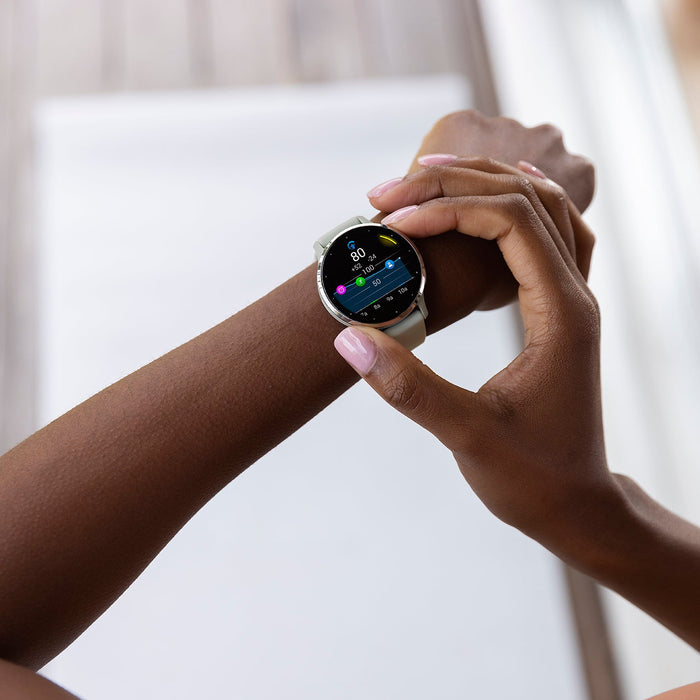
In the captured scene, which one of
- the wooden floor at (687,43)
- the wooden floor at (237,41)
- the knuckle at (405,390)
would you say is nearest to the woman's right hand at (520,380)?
the knuckle at (405,390)

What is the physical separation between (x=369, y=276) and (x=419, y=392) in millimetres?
182

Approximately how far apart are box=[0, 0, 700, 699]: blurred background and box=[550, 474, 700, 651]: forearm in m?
0.74

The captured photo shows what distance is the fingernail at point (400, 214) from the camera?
83 centimetres

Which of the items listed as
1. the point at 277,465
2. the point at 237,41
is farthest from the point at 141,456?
the point at 237,41

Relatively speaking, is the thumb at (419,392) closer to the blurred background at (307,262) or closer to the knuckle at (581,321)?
the knuckle at (581,321)

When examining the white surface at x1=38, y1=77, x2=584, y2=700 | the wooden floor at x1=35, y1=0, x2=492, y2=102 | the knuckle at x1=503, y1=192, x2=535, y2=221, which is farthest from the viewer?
the wooden floor at x1=35, y1=0, x2=492, y2=102

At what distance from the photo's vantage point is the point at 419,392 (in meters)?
0.68

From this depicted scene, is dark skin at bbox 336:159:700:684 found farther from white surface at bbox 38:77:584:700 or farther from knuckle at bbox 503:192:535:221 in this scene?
white surface at bbox 38:77:584:700

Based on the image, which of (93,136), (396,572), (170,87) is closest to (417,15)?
(170,87)

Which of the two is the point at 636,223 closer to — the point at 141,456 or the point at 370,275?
the point at 370,275

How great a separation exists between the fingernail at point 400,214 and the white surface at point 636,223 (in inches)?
38.3

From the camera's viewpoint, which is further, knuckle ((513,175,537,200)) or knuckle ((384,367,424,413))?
knuckle ((513,175,537,200))

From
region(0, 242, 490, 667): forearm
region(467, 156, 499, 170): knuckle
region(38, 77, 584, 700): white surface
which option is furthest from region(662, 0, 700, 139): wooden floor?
region(0, 242, 490, 667): forearm

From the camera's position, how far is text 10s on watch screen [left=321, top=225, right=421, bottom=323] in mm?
808
